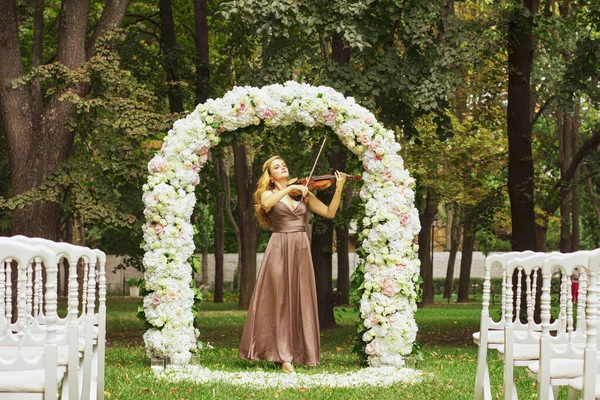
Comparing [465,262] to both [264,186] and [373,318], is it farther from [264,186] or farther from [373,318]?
[264,186]

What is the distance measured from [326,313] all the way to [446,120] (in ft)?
18.5

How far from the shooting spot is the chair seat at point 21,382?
4660 mm

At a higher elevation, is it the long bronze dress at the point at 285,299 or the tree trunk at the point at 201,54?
the tree trunk at the point at 201,54

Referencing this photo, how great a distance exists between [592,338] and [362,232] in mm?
6719

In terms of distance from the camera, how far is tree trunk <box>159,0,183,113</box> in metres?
17.9

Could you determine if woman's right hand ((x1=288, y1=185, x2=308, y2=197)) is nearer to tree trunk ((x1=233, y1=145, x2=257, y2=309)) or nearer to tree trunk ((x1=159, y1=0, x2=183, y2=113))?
tree trunk ((x1=159, y1=0, x2=183, y2=113))

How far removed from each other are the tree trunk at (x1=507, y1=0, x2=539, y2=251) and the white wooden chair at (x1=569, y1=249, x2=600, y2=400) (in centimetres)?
1210

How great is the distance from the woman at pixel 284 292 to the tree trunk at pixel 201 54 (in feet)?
24.5

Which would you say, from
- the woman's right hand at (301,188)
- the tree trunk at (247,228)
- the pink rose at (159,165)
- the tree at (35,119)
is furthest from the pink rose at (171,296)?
the tree trunk at (247,228)

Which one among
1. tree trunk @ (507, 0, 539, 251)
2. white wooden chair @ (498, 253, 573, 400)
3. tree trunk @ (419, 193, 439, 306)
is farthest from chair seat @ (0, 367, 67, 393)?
tree trunk @ (419, 193, 439, 306)

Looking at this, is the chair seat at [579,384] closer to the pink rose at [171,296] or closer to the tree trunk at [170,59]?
the pink rose at [171,296]

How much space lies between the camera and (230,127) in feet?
37.4

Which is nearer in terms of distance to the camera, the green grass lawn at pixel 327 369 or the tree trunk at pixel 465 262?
the green grass lawn at pixel 327 369

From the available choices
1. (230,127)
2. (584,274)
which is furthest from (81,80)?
(584,274)
